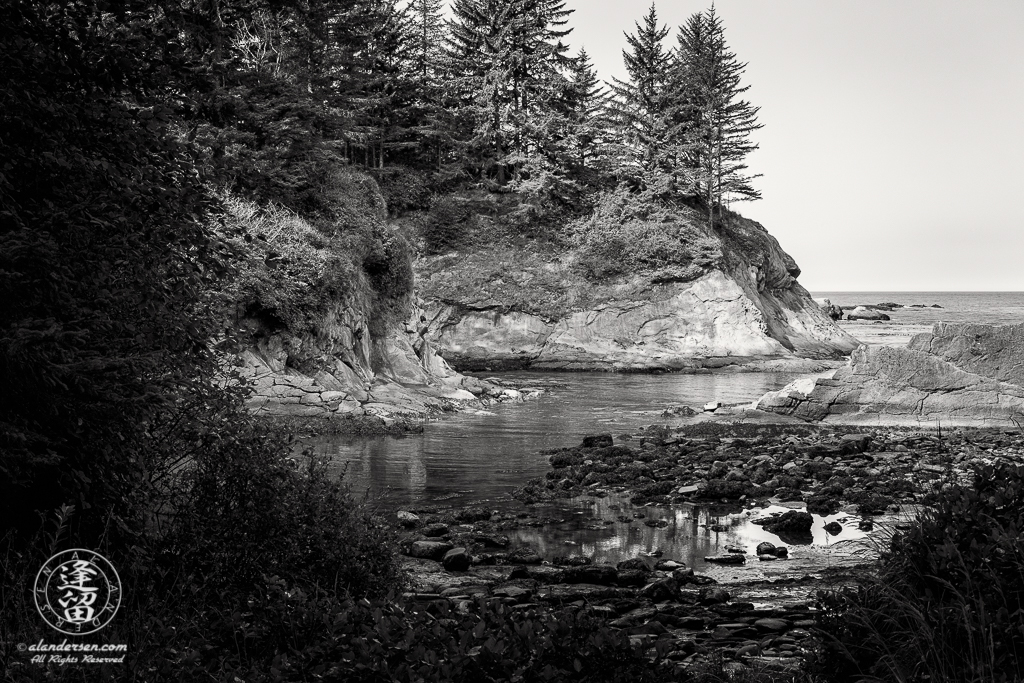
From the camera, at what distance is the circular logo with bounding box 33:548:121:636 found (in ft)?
16.7

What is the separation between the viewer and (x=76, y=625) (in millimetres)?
5074

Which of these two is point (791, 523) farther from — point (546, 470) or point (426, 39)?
point (426, 39)

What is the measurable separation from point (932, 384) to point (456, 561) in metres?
17.6

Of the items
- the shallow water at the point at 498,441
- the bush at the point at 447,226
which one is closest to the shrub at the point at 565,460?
the shallow water at the point at 498,441

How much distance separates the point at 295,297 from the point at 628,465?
41.3 ft

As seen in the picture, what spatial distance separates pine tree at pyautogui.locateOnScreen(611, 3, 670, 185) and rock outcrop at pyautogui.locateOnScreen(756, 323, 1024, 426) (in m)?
36.3

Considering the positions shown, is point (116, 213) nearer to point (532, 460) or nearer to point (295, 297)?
point (532, 460)

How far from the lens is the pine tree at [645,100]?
58.1m

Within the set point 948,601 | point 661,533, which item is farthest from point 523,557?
point 948,601

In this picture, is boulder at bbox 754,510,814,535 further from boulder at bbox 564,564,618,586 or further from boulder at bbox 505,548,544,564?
boulder at bbox 505,548,544,564

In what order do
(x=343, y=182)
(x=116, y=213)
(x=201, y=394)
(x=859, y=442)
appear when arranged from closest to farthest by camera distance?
(x=116, y=213) → (x=201, y=394) → (x=859, y=442) → (x=343, y=182)

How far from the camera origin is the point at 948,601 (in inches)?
189

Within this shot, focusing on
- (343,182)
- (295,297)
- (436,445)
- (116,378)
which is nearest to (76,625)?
(116,378)

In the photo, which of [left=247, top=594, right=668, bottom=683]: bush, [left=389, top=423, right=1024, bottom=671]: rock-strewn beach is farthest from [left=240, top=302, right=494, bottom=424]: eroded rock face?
[left=247, top=594, right=668, bottom=683]: bush
